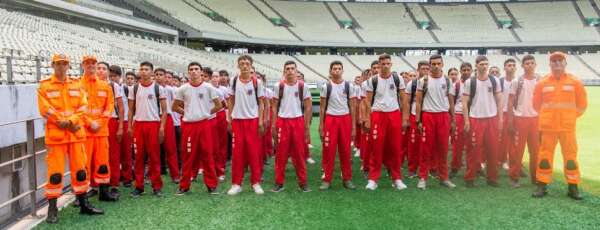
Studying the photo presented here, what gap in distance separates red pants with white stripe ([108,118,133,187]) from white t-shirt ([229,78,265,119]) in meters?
1.65

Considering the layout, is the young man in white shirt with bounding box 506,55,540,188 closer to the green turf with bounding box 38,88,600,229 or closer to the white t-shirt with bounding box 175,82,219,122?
the green turf with bounding box 38,88,600,229

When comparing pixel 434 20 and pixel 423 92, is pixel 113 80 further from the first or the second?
pixel 434 20

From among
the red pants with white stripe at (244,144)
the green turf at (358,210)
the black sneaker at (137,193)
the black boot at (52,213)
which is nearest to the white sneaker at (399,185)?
the green turf at (358,210)

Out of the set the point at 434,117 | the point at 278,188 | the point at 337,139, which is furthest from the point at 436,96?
the point at 278,188

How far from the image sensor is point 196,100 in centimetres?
611

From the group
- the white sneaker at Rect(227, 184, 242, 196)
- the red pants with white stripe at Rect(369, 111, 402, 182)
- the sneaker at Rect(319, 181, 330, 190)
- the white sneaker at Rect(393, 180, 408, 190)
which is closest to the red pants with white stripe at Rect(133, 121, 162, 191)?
the white sneaker at Rect(227, 184, 242, 196)

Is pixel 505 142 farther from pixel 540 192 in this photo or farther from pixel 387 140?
pixel 387 140

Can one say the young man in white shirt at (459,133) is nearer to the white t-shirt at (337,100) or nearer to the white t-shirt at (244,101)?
the white t-shirt at (337,100)

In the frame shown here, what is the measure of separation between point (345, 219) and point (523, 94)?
11.2 ft

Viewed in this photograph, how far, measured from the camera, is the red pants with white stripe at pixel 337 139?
6.27 metres

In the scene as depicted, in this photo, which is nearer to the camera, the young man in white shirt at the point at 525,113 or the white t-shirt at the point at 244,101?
the white t-shirt at the point at 244,101

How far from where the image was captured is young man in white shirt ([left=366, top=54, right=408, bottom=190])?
6.29m

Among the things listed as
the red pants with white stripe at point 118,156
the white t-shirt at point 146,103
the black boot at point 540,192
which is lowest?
the black boot at point 540,192

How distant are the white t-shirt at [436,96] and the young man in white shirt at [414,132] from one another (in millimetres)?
197
